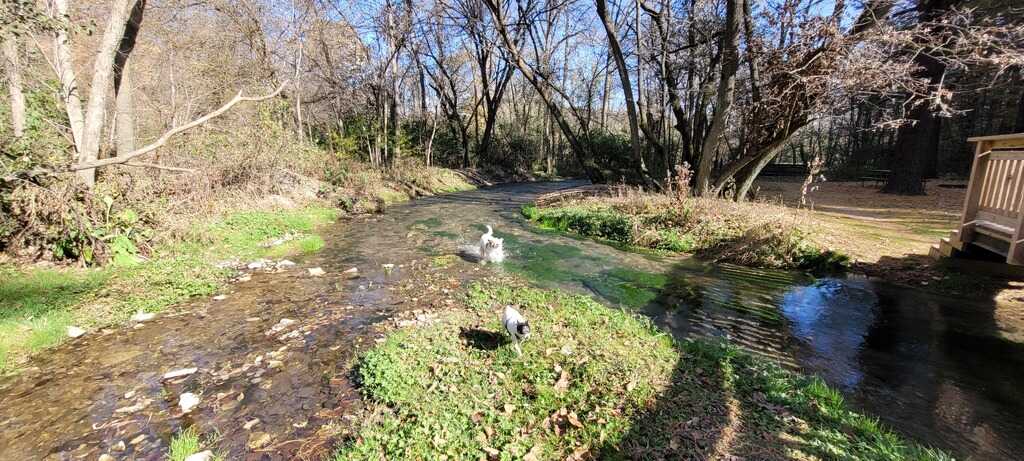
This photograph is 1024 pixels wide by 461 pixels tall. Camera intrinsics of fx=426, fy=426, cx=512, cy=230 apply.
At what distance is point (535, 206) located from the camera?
16.1 metres

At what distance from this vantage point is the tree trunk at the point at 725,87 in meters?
11.0

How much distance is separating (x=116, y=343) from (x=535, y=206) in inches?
496

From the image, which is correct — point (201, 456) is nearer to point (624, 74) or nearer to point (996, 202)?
point (996, 202)

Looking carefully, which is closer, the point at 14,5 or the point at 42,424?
the point at 42,424

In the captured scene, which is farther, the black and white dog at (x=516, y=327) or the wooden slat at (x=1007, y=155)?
the wooden slat at (x=1007, y=155)

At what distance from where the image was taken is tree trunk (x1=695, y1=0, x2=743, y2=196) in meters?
11.0

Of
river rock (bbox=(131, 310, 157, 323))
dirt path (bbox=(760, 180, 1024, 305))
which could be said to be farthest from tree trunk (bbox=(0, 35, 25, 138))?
dirt path (bbox=(760, 180, 1024, 305))

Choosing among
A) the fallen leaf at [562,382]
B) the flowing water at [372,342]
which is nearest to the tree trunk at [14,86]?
the flowing water at [372,342]

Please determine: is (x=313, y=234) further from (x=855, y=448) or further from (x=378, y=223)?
(x=855, y=448)

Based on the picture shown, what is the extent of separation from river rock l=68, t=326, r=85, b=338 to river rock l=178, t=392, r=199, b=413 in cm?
237

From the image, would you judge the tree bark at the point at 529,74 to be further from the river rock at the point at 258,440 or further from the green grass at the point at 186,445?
the green grass at the point at 186,445

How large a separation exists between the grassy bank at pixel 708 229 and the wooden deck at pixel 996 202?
6.32 feet

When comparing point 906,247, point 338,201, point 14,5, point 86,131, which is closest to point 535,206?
point 338,201

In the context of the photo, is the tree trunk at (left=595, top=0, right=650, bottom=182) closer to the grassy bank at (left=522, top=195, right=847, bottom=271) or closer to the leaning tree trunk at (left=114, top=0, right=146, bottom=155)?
the grassy bank at (left=522, top=195, right=847, bottom=271)
